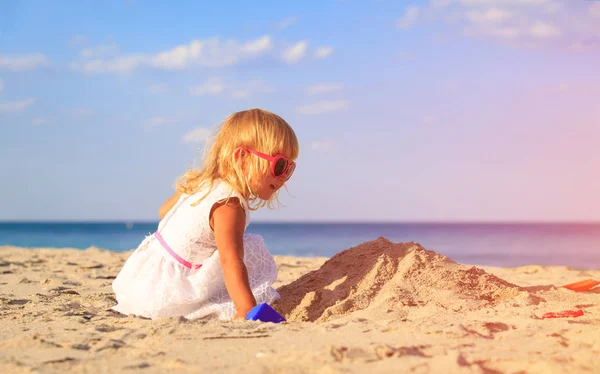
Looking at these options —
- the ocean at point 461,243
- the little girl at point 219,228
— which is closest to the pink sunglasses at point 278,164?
the little girl at point 219,228

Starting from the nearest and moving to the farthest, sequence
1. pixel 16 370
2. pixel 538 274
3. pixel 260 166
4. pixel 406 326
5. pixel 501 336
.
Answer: pixel 16 370 < pixel 501 336 < pixel 406 326 < pixel 260 166 < pixel 538 274

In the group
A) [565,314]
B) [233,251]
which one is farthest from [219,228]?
[565,314]

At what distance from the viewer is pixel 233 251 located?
115 inches

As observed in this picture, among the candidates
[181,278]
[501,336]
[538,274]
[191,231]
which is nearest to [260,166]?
[191,231]

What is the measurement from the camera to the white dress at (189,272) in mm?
3105

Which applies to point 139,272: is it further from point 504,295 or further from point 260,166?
point 504,295

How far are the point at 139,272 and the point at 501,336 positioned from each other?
2.12 metres

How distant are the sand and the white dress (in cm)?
18

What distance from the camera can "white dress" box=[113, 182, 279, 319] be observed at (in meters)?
3.11

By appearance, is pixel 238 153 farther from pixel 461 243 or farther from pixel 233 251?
pixel 461 243

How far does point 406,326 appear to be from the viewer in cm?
245

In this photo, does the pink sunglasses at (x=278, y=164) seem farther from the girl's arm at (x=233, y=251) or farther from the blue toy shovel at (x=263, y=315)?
the blue toy shovel at (x=263, y=315)

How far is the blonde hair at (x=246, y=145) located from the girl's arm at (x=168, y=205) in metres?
0.30

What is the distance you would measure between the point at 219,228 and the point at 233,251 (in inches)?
6.2
